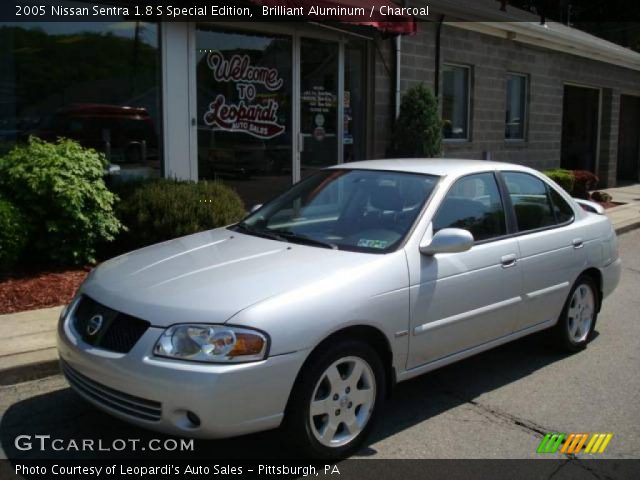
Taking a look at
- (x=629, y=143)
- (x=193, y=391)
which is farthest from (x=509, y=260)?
(x=629, y=143)

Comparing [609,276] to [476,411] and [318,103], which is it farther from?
[318,103]

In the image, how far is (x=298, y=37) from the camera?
1014 centimetres

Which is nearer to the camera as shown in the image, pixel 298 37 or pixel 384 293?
pixel 384 293

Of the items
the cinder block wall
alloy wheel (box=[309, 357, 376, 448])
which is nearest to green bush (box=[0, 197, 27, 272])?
alloy wheel (box=[309, 357, 376, 448])

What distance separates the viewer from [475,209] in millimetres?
4746

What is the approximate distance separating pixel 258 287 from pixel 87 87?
18.7 feet

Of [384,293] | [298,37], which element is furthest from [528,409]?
[298,37]

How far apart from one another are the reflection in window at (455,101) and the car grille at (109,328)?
10471 mm

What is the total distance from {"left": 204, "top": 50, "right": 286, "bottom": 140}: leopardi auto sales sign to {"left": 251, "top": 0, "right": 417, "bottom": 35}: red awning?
963mm

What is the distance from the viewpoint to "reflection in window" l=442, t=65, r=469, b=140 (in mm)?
13374

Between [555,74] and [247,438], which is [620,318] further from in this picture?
[555,74]

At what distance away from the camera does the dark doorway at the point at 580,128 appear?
20.1 meters

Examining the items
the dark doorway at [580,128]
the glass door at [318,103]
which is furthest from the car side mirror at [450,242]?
the dark doorway at [580,128]

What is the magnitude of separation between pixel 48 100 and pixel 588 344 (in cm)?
640
